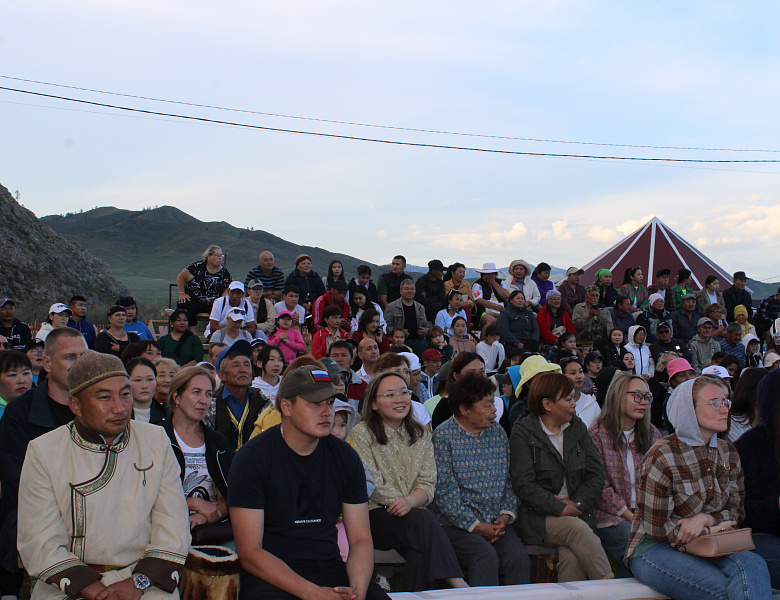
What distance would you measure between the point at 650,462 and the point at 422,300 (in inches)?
313

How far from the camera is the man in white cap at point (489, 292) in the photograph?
11859 millimetres

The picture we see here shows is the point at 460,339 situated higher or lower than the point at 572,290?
lower

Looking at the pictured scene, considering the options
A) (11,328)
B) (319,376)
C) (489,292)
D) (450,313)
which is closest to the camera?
(319,376)

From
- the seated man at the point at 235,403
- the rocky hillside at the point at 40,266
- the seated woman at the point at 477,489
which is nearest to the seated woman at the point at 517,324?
the seated man at the point at 235,403

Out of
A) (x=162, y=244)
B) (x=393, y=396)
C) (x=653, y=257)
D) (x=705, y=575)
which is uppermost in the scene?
(x=162, y=244)

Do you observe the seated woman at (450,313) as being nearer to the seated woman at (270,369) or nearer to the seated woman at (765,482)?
the seated woman at (270,369)

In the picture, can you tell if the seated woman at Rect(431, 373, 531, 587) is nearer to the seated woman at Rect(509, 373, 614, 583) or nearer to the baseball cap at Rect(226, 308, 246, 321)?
the seated woman at Rect(509, 373, 614, 583)

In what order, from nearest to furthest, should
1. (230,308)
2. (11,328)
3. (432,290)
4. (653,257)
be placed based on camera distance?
(11,328), (230,308), (432,290), (653,257)

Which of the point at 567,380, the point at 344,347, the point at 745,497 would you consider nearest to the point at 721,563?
the point at 745,497

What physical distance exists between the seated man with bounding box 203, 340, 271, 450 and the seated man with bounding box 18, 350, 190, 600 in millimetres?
2058

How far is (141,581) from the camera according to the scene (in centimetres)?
300

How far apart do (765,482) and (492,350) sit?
239 inches

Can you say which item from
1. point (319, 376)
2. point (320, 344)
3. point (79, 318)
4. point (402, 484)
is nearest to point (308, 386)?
point (319, 376)

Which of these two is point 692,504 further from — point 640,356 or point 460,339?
point 640,356
